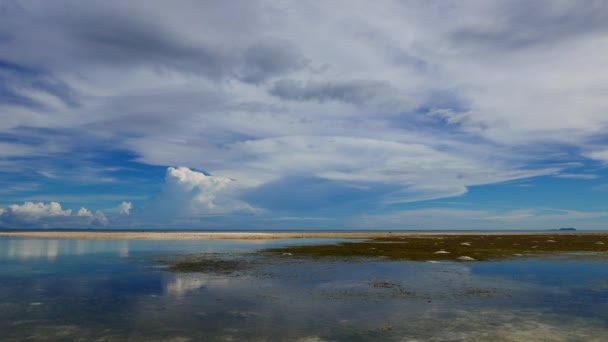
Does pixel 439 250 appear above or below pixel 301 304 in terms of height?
above

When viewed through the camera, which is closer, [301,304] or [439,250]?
[301,304]

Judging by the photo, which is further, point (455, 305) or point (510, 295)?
point (510, 295)

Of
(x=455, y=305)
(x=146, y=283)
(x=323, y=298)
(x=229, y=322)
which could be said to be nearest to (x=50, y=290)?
(x=146, y=283)

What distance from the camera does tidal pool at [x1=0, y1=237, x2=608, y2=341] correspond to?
15.1m

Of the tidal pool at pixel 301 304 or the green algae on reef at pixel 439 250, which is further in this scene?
the green algae on reef at pixel 439 250

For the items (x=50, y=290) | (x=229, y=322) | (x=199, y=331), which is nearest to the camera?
(x=199, y=331)

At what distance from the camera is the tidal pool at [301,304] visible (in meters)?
15.1

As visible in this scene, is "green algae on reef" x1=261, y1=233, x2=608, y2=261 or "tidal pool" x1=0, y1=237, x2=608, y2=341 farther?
"green algae on reef" x1=261, y1=233, x2=608, y2=261

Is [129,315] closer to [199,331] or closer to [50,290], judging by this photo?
[199,331]

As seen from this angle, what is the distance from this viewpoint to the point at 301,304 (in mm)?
20188

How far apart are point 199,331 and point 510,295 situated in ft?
57.8

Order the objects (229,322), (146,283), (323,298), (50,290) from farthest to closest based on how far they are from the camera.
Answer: (146,283), (50,290), (323,298), (229,322)

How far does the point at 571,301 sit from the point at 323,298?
517 inches

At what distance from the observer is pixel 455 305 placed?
20.1m
